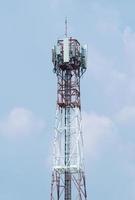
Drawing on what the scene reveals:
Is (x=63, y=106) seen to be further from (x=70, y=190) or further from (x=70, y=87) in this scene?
(x=70, y=190)

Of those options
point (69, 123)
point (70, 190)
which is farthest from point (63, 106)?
point (70, 190)

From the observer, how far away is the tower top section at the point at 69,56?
127 m

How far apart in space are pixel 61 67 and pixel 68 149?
13.0m

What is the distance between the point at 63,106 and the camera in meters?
126

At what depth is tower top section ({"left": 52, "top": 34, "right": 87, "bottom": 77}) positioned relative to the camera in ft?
415

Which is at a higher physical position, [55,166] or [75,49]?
Answer: [75,49]

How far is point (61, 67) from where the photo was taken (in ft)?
418

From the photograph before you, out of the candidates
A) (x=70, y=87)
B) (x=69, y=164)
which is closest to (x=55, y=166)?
(x=69, y=164)

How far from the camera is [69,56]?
415 ft

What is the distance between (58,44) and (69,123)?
12540mm

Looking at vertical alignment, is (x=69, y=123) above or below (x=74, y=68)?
below

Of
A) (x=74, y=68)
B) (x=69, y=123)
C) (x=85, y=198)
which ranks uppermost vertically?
(x=74, y=68)

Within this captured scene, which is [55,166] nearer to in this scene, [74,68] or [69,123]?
[69,123]

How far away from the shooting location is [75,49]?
5007 inches
